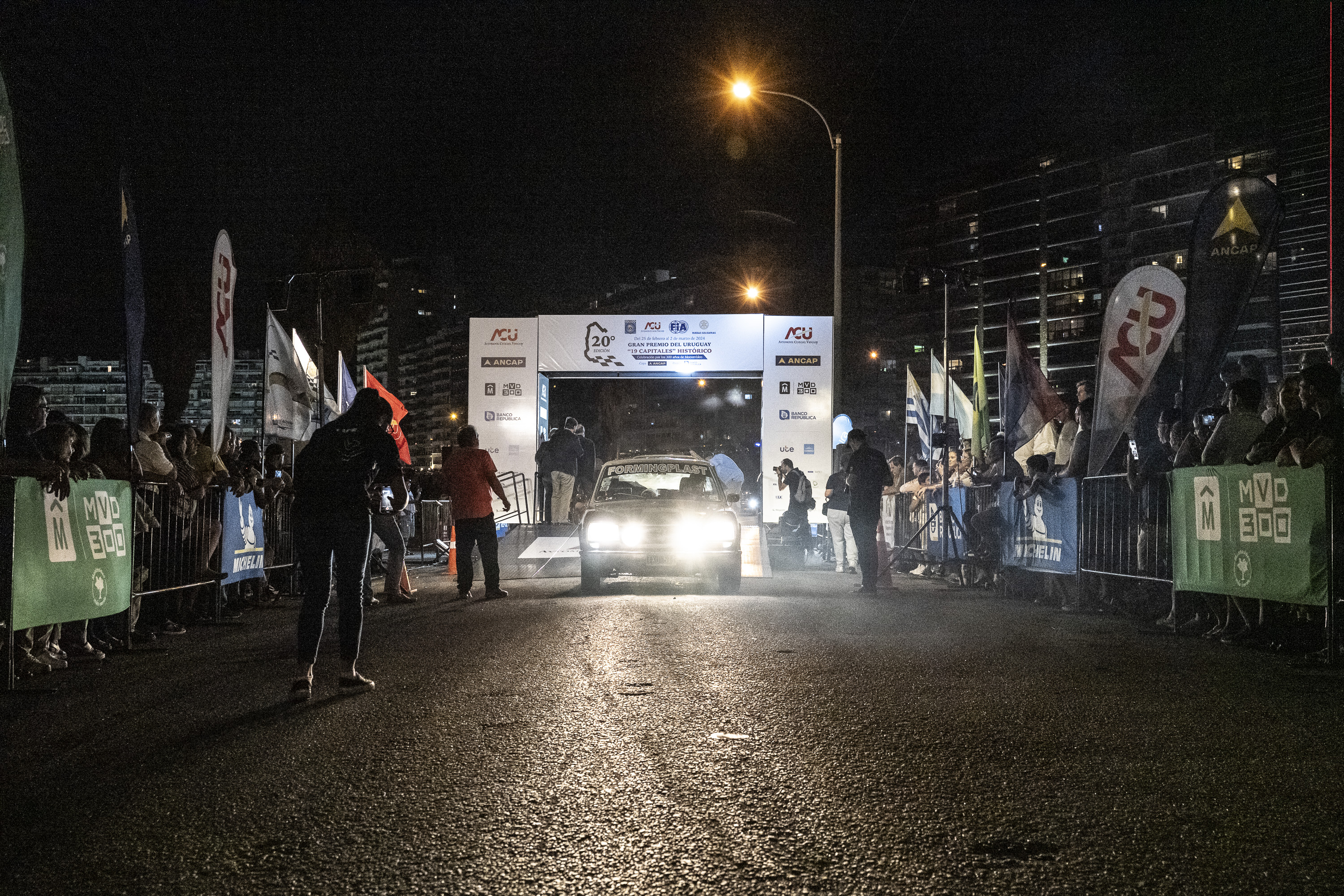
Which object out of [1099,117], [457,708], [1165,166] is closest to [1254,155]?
[1165,166]

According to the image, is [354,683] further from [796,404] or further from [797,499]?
[796,404]

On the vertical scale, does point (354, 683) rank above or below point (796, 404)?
below

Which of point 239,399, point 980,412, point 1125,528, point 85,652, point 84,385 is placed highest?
point 84,385

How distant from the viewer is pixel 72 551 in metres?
7.55

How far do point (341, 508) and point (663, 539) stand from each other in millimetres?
7196

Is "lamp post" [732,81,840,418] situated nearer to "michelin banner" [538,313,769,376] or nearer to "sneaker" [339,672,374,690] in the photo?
"michelin banner" [538,313,769,376]

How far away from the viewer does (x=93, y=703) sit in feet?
20.9

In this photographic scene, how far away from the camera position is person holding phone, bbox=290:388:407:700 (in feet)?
21.8

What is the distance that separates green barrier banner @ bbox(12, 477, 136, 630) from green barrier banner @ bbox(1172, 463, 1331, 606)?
351 inches

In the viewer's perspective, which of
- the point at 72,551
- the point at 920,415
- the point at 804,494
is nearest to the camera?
the point at 72,551

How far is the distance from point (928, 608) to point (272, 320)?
9.86 m

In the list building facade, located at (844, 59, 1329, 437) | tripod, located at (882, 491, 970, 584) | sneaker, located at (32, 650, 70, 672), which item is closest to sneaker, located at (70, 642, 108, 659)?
sneaker, located at (32, 650, 70, 672)

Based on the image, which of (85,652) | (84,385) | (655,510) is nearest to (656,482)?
(655,510)

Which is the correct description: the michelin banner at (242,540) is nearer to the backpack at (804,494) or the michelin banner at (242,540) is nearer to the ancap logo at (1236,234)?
the ancap logo at (1236,234)
